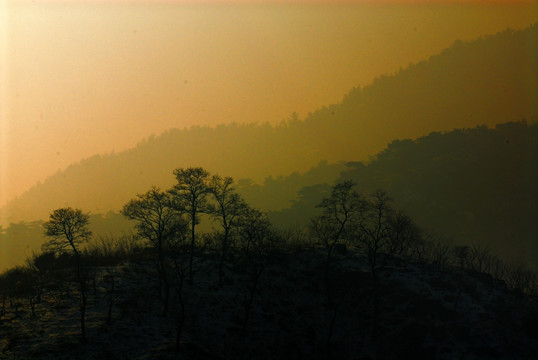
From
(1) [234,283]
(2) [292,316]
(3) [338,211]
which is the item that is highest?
(3) [338,211]

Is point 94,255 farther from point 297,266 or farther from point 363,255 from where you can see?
point 363,255

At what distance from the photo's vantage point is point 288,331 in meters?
58.0

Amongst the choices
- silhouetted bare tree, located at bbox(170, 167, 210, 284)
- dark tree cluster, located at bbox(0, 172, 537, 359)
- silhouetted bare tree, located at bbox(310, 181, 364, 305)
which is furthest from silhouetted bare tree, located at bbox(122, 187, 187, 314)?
silhouetted bare tree, located at bbox(310, 181, 364, 305)

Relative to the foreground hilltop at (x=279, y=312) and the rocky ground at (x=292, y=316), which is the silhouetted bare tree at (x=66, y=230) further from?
the foreground hilltop at (x=279, y=312)

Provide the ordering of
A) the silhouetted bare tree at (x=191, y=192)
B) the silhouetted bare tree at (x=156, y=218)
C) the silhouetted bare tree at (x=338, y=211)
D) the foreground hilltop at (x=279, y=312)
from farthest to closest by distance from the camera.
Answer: the silhouetted bare tree at (x=338, y=211) → the silhouetted bare tree at (x=191, y=192) → the silhouetted bare tree at (x=156, y=218) → the foreground hilltop at (x=279, y=312)

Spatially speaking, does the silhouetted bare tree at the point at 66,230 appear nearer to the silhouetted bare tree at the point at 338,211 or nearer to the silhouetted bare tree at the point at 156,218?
the silhouetted bare tree at the point at 156,218

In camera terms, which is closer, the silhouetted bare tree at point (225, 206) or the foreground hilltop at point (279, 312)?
the foreground hilltop at point (279, 312)

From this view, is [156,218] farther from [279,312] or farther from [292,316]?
[292,316]

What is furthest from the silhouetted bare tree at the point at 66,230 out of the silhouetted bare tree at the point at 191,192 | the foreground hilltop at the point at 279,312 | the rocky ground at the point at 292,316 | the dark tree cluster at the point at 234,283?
the silhouetted bare tree at the point at 191,192

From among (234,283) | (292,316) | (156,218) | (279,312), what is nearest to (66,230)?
(156,218)

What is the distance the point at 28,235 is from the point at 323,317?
172 meters

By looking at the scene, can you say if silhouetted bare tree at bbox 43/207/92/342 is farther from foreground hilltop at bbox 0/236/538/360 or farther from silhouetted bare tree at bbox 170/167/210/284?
silhouetted bare tree at bbox 170/167/210/284

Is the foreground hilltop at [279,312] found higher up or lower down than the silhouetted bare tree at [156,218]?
lower down

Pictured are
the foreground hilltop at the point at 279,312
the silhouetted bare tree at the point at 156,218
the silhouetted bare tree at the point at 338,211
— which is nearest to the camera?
the foreground hilltop at the point at 279,312
